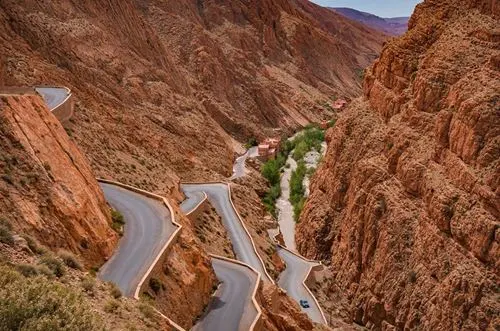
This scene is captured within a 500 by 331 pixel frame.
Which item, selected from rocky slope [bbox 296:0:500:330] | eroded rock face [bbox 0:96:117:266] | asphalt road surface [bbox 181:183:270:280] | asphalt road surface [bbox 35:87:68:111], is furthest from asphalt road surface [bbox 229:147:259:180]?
eroded rock face [bbox 0:96:117:266]

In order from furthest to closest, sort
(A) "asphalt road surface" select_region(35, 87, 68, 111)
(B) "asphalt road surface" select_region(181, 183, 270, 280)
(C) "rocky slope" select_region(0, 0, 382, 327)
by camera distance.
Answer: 1. (A) "asphalt road surface" select_region(35, 87, 68, 111)
2. (C) "rocky slope" select_region(0, 0, 382, 327)
3. (B) "asphalt road surface" select_region(181, 183, 270, 280)

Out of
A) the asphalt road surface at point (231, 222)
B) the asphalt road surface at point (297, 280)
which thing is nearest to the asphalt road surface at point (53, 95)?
the asphalt road surface at point (231, 222)

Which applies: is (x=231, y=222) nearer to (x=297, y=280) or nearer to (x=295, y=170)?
(x=297, y=280)

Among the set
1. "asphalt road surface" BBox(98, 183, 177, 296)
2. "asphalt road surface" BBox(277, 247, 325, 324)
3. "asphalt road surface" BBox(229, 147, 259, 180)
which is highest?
"asphalt road surface" BBox(98, 183, 177, 296)

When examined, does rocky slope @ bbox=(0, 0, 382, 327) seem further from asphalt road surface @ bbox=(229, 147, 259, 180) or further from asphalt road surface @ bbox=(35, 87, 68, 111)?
asphalt road surface @ bbox=(35, 87, 68, 111)

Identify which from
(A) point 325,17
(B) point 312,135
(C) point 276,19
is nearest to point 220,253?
(B) point 312,135

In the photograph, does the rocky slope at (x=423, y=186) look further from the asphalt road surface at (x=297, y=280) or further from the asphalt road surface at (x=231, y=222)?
the asphalt road surface at (x=231, y=222)

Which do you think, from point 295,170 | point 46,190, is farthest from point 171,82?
point 46,190
